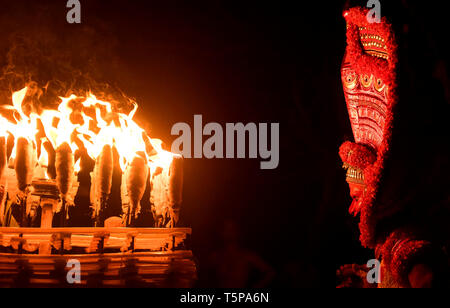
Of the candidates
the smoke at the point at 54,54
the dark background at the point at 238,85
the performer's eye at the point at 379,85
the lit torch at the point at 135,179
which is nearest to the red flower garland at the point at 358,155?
the performer's eye at the point at 379,85

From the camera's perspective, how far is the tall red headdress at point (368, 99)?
2.68 meters

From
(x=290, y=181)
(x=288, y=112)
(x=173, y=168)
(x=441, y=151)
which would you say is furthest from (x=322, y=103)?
(x=441, y=151)

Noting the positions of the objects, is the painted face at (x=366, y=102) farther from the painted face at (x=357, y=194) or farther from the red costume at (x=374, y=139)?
the painted face at (x=357, y=194)

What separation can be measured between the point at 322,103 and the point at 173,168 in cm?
242

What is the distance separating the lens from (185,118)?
22.4 ft

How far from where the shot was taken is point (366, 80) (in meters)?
3.08

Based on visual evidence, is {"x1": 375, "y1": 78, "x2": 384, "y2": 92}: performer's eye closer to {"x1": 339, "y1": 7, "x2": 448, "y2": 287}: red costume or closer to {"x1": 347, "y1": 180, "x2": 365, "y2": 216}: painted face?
{"x1": 339, "y1": 7, "x2": 448, "y2": 287}: red costume

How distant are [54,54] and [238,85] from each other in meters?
2.67

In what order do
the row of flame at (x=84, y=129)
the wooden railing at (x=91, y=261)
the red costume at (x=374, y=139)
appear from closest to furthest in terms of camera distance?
the red costume at (x=374, y=139)
the wooden railing at (x=91, y=261)
the row of flame at (x=84, y=129)

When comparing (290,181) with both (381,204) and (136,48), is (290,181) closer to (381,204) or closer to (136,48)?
(136,48)

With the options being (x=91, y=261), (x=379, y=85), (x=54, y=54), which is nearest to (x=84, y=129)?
(x=91, y=261)

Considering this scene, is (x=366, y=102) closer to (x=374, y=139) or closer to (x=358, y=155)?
(x=374, y=139)

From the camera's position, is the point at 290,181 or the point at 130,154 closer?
the point at 130,154

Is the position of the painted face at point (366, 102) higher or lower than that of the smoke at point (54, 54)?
lower
